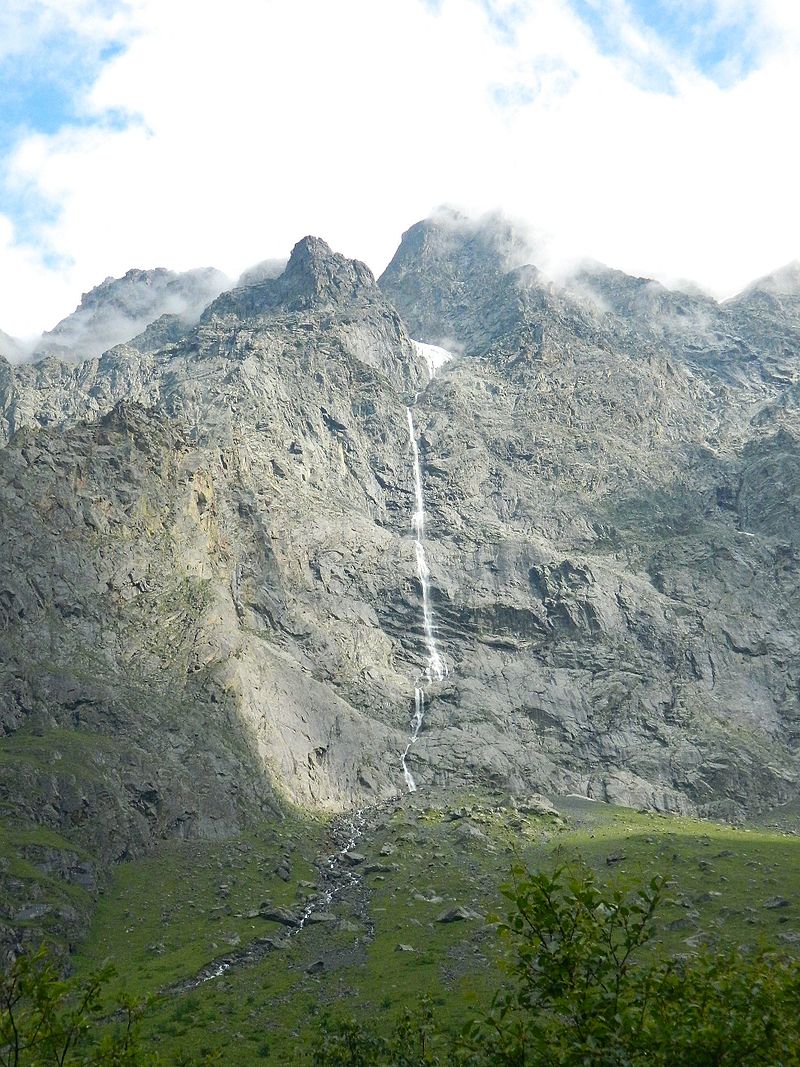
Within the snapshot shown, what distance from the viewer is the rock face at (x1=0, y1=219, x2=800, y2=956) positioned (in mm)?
100250

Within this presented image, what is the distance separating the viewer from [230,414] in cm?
18200

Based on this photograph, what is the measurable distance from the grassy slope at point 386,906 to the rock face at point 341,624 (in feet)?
23.5

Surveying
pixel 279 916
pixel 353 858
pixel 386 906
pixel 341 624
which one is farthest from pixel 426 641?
pixel 279 916

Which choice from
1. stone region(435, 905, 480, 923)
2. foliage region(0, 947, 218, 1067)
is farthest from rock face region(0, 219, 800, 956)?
foliage region(0, 947, 218, 1067)

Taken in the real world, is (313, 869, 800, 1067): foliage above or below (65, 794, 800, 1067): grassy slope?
above

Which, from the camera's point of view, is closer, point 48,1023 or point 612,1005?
point 612,1005

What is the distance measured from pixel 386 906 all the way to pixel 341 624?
74.4 meters

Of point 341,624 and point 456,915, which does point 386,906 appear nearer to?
point 456,915

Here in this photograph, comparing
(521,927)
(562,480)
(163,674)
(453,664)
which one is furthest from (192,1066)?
(562,480)

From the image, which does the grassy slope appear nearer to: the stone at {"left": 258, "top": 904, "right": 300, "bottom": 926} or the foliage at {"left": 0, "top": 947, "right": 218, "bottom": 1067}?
the stone at {"left": 258, "top": 904, "right": 300, "bottom": 926}

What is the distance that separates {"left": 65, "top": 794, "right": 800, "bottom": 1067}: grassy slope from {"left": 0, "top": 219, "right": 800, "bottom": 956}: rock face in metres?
7.15

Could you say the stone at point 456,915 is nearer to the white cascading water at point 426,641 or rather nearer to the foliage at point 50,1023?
the white cascading water at point 426,641

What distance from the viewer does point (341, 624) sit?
489 feet

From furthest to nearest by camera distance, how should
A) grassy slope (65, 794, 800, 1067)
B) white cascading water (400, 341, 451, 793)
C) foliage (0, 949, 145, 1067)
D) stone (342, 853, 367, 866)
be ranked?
1. white cascading water (400, 341, 451, 793)
2. stone (342, 853, 367, 866)
3. grassy slope (65, 794, 800, 1067)
4. foliage (0, 949, 145, 1067)
